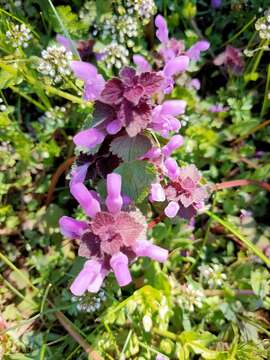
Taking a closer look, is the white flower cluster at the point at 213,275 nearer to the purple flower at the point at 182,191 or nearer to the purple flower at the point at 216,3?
the purple flower at the point at 182,191

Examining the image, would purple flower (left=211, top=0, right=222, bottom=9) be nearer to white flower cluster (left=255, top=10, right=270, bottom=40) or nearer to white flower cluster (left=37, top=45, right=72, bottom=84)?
white flower cluster (left=255, top=10, right=270, bottom=40)

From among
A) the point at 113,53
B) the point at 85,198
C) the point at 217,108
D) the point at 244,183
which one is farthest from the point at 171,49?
the point at 85,198

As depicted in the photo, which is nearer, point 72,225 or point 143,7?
point 72,225

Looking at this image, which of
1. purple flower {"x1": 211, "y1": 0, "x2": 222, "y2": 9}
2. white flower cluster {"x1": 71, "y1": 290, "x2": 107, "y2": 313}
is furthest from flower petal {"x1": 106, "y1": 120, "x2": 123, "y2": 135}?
purple flower {"x1": 211, "y1": 0, "x2": 222, "y2": 9}

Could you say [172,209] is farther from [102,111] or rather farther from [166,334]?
[166,334]

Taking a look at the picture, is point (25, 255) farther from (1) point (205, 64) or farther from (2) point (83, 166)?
(1) point (205, 64)

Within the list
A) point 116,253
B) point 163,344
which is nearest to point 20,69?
point 116,253

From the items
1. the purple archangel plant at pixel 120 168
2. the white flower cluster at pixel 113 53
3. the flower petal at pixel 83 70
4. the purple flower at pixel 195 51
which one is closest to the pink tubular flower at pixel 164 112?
the purple archangel plant at pixel 120 168
